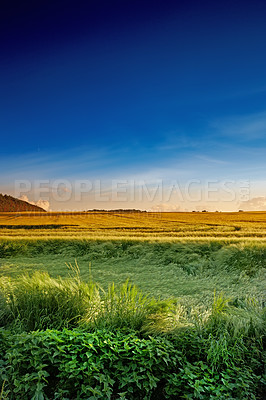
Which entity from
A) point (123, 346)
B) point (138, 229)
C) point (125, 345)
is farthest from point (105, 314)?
point (138, 229)

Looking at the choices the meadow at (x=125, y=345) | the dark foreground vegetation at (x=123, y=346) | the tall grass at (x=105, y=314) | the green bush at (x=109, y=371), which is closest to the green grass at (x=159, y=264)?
the meadow at (x=125, y=345)

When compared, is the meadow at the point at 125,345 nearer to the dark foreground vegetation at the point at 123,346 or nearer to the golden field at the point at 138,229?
the dark foreground vegetation at the point at 123,346

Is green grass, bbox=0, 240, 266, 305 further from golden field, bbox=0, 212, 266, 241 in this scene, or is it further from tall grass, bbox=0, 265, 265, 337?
golden field, bbox=0, 212, 266, 241

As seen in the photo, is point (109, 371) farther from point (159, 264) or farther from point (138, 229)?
point (138, 229)

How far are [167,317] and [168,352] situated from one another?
74 centimetres

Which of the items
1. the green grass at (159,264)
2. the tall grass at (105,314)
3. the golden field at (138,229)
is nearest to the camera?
the tall grass at (105,314)

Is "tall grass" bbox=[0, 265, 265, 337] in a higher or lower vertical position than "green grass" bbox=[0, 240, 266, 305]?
higher

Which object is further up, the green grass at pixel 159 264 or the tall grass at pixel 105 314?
the tall grass at pixel 105 314

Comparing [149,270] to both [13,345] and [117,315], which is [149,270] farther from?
[13,345]

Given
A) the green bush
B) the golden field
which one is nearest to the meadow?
the green bush

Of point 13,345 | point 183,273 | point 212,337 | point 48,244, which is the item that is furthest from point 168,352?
point 48,244

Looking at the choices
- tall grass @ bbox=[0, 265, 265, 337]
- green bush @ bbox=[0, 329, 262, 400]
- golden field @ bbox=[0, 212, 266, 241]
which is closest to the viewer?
green bush @ bbox=[0, 329, 262, 400]

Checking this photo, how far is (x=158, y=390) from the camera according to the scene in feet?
12.3

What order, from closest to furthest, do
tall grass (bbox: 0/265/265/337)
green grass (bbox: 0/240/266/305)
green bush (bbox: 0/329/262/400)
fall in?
A: 1. green bush (bbox: 0/329/262/400)
2. tall grass (bbox: 0/265/265/337)
3. green grass (bbox: 0/240/266/305)
